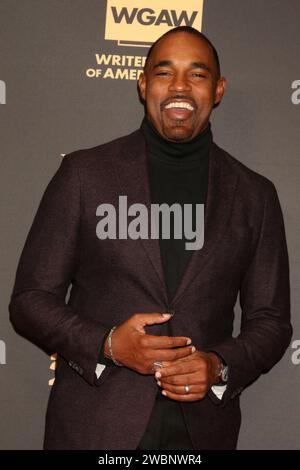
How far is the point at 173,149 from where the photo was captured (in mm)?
2301

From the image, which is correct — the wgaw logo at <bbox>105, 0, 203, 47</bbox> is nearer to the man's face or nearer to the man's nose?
the man's face

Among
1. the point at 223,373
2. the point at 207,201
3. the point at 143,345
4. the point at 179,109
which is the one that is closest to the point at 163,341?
the point at 143,345

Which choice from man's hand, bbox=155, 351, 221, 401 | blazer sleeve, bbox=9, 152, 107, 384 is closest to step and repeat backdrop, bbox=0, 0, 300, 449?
blazer sleeve, bbox=9, 152, 107, 384

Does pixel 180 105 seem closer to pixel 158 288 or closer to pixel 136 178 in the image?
pixel 136 178

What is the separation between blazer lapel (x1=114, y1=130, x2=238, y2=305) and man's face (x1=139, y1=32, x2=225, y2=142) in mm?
127

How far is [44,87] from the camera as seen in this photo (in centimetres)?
272

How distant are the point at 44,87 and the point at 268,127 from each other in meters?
1.01

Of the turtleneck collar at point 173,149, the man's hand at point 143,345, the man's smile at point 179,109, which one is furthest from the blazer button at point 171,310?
the man's smile at point 179,109

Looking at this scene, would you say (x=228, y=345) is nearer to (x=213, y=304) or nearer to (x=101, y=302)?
(x=213, y=304)

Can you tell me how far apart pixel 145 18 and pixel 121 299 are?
1.32m

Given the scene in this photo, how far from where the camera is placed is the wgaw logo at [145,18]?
2.74m

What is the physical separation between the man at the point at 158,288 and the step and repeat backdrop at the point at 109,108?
429 mm

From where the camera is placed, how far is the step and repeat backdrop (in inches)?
107
